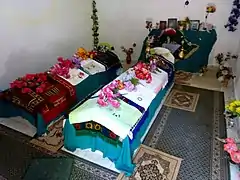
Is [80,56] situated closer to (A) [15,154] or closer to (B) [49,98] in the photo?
(B) [49,98]

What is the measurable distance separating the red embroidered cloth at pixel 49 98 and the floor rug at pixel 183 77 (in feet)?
7.16

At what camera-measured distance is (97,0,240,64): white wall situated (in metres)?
4.59

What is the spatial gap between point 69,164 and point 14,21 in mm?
2423

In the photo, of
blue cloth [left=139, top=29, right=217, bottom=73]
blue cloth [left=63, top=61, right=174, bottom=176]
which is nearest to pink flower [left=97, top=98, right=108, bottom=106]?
blue cloth [left=63, top=61, right=174, bottom=176]

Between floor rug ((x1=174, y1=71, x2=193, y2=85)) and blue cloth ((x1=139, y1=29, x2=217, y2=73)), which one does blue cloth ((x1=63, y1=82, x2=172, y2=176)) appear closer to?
floor rug ((x1=174, y1=71, x2=193, y2=85))

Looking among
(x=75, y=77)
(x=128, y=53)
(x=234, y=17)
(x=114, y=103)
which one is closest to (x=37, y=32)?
(x=75, y=77)

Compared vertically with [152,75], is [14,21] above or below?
above

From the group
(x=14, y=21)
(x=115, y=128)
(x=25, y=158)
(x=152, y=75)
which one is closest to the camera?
(x=115, y=128)

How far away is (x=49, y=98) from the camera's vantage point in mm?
2824

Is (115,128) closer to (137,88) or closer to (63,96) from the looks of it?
(137,88)

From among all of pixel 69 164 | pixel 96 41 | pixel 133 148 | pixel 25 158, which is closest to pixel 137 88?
pixel 133 148

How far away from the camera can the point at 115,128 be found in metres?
2.22

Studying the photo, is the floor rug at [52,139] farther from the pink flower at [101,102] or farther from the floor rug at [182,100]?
the floor rug at [182,100]

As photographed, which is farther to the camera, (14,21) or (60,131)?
(14,21)
